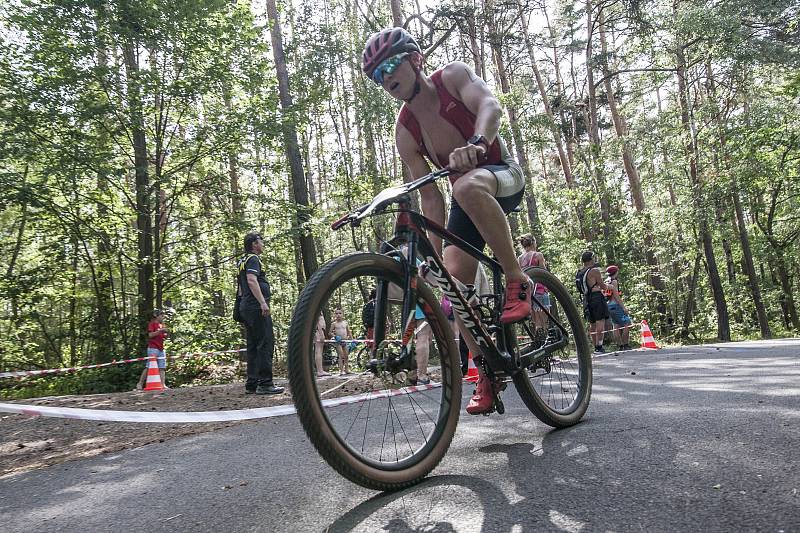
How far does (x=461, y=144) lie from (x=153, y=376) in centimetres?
953

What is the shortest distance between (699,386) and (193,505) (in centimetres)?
372

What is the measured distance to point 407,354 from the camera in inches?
90.3

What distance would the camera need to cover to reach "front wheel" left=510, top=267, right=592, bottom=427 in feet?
9.49

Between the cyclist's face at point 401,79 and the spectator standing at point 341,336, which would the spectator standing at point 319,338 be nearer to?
the cyclist's face at point 401,79

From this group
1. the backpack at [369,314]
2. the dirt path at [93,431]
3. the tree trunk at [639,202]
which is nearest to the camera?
the backpack at [369,314]

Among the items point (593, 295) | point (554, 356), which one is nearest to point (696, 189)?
point (593, 295)

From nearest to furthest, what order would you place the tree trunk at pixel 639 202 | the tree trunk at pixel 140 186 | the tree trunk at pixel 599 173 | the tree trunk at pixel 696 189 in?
the tree trunk at pixel 140 186 < the tree trunk at pixel 696 189 < the tree trunk at pixel 599 173 < the tree trunk at pixel 639 202

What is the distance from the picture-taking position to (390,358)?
2246 mm

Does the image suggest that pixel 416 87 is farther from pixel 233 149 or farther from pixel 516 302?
pixel 233 149

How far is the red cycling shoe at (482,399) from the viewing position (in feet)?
9.29

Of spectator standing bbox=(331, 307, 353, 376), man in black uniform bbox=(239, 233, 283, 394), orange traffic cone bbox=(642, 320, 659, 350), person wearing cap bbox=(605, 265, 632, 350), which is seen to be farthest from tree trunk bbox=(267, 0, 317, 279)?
orange traffic cone bbox=(642, 320, 659, 350)

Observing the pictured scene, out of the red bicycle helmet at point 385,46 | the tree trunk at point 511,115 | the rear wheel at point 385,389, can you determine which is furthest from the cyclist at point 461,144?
the tree trunk at point 511,115

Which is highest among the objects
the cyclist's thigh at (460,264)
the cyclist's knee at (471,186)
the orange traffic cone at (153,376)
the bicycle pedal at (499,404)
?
the cyclist's knee at (471,186)

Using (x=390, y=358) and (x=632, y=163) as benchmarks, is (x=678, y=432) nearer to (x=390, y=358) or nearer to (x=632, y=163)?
(x=390, y=358)
